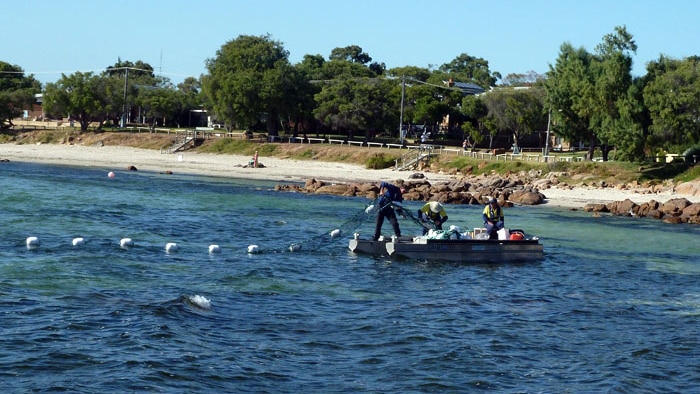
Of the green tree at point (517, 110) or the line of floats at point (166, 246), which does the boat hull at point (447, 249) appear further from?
the green tree at point (517, 110)

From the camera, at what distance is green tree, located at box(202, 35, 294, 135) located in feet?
298

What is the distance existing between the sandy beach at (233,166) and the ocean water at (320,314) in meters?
17.7

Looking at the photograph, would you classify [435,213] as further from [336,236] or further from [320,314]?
[320,314]

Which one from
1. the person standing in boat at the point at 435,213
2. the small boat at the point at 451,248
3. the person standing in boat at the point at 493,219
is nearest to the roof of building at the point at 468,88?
the person standing in boat at the point at 435,213

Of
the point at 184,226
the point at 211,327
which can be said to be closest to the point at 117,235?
the point at 184,226

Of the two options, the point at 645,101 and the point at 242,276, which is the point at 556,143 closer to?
the point at 645,101

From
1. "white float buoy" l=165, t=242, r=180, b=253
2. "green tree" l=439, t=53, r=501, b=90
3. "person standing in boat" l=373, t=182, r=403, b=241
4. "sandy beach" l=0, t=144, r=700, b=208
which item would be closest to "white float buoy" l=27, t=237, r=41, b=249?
"white float buoy" l=165, t=242, r=180, b=253

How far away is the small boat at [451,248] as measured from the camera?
30.0 metres

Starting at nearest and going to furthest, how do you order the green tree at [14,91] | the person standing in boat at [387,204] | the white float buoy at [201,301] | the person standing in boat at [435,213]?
the white float buoy at [201,301] < the person standing in boat at [387,204] < the person standing in boat at [435,213] < the green tree at [14,91]

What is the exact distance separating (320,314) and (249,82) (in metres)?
70.6

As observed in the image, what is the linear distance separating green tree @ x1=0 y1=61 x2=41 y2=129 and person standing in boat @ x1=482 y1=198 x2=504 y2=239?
273 feet

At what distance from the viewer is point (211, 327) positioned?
19.9m

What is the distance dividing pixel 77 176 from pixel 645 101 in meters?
37.1

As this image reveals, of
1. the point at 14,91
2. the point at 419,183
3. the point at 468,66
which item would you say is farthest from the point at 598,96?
the point at 468,66
